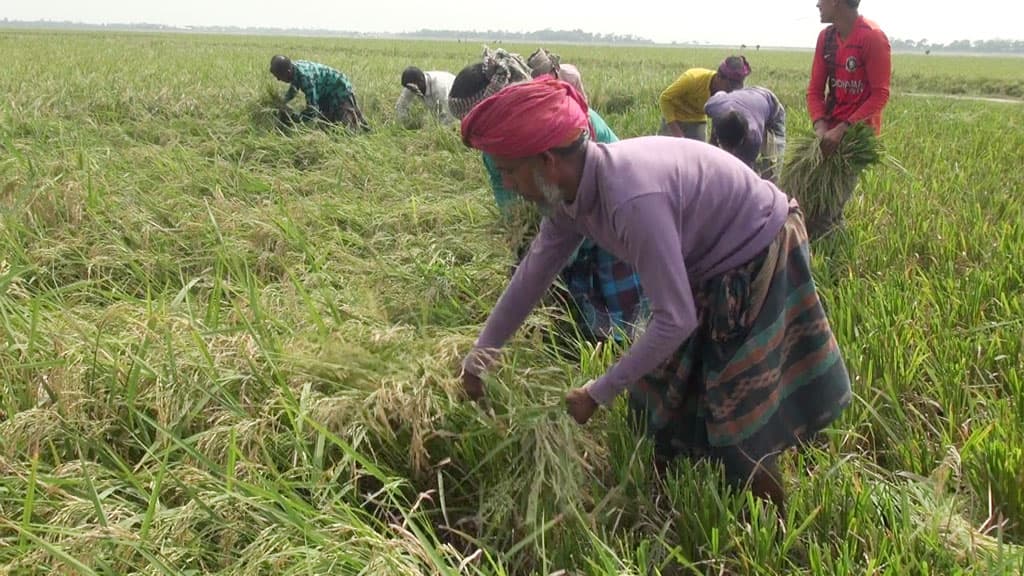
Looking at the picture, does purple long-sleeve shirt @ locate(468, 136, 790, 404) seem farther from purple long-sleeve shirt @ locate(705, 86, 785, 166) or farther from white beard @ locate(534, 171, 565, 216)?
purple long-sleeve shirt @ locate(705, 86, 785, 166)

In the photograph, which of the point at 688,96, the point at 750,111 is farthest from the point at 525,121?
the point at 688,96

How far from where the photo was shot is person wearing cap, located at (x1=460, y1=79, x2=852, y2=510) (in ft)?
4.35

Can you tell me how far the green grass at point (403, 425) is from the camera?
1386 mm

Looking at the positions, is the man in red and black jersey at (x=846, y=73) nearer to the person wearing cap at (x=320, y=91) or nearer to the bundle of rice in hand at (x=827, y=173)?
the bundle of rice in hand at (x=827, y=173)

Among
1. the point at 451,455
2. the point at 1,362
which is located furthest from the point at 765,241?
the point at 1,362

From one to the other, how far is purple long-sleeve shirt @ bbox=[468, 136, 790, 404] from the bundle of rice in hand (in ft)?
6.17

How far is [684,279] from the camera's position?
1.34 metres

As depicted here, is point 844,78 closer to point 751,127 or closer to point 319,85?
point 751,127

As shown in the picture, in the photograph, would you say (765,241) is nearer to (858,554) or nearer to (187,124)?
(858,554)

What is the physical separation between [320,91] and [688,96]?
346 cm

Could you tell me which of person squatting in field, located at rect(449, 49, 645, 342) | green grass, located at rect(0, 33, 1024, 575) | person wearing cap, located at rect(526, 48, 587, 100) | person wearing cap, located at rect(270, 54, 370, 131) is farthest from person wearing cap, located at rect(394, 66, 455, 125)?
person squatting in field, located at rect(449, 49, 645, 342)

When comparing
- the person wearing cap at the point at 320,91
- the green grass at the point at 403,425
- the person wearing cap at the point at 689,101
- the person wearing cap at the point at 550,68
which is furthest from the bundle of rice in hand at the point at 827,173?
the person wearing cap at the point at 320,91

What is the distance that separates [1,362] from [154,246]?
1.37m

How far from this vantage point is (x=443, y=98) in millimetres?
6430
